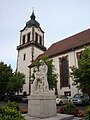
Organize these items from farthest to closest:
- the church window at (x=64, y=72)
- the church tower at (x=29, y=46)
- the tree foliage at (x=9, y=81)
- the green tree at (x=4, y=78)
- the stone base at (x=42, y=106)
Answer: the church tower at (x=29, y=46)
the green tree at (x=4, y=78)
the tree foliage at (x=9, y=81)
the church window at (x=64, y=72)
the stone base at (x=42, y=106)

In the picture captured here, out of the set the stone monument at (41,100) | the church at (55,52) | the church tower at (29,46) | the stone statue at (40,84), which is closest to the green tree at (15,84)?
the church at (55,52)

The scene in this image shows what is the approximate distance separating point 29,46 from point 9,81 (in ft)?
36.9

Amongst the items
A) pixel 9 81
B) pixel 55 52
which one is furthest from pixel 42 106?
pixel 55 52

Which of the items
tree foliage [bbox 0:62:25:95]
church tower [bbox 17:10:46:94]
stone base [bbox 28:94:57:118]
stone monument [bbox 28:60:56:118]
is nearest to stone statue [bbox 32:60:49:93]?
stone monument [bbox 28:60:56:118]

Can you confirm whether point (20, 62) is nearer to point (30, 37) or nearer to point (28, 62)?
point (28, 62)

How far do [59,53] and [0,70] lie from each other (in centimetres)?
1270

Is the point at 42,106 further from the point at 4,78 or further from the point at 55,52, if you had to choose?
the point at 4,78

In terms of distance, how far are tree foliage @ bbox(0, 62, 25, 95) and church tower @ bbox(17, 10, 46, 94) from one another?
Result: 4.50m

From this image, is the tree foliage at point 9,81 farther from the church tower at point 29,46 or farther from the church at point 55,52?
the church tower at point 29,46

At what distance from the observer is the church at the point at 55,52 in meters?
27.0

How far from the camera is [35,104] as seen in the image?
8.67m

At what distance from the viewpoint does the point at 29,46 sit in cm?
3819

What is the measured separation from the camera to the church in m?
27.0

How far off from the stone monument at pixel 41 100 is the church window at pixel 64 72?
60.4ft
